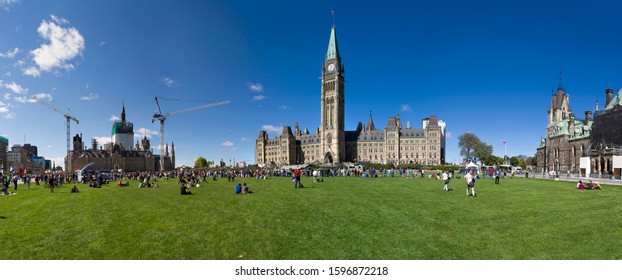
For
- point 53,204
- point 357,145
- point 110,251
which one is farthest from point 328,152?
point 110,251

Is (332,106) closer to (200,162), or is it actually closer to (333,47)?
(333,47)

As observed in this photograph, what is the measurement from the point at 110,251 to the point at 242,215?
217 inches

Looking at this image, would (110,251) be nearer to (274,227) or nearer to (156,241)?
(156,241)

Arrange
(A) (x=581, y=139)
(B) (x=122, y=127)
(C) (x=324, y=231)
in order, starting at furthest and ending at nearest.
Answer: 1. (B) (x=122, y=127)
2. (A) (x=581, y=139)
3. (C) (x=324, y=231)

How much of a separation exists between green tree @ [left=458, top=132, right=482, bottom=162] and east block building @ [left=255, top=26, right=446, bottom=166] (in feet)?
43.0

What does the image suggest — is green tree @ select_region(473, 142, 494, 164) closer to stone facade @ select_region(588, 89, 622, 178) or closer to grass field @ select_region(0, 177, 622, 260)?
stone facade @ select_region(588, 89, 622, 178)

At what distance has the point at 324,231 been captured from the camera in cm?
1096

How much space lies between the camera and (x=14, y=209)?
57.4 feet

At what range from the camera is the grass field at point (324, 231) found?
8.84 metres

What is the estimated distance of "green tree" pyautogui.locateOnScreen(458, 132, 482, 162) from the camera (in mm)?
100812

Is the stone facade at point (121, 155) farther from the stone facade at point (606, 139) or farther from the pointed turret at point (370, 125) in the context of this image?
the stone facade at point (606, 139)

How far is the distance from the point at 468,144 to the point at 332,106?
49.5m

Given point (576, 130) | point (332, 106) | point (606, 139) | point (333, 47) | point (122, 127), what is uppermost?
point (333, 47)

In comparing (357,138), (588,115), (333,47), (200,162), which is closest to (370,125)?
(357,138)
